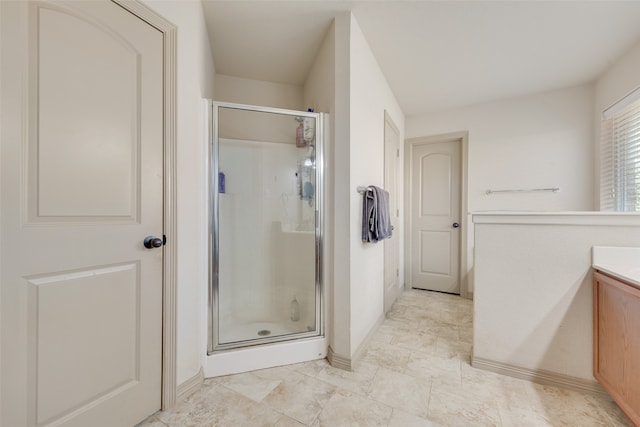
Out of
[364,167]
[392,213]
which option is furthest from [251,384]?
[392,213]

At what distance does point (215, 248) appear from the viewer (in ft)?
5.47

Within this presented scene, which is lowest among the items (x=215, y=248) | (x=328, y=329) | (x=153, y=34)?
(x=328, y=329)

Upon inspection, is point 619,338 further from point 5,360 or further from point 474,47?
point 5,360

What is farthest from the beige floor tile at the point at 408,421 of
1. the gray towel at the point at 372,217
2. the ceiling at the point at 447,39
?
the ceiling at the point at 447,39

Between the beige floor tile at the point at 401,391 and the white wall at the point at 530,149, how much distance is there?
1972 millimetres

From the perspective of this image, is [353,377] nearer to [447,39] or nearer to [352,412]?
[352,412]

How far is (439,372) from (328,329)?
0.78 meters

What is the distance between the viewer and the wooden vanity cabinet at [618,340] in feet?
3.70

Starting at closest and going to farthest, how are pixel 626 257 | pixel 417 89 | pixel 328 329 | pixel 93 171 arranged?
pixel 93 171
pixel 626 257
pixel 328 329
pixel 417 89

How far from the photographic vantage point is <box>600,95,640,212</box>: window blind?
2.04 metres

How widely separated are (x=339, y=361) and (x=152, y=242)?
53.9 inches

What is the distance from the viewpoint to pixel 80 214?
3.41 ft

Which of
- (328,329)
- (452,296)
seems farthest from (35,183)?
(452,296)

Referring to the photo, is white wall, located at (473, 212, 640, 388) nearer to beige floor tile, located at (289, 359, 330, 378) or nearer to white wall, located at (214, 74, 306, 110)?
beige floor tile, located at (289, 359, 330, 378)
